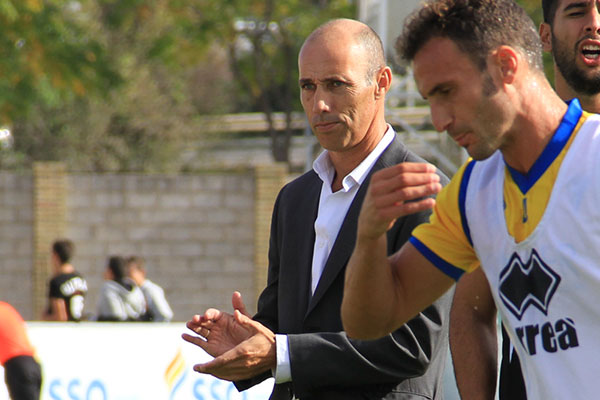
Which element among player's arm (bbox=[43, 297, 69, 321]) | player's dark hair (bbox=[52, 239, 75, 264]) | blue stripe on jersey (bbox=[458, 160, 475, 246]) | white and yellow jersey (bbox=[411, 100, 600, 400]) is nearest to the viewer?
white and yellow jersey (bbox=[411, 100, 600, 400])

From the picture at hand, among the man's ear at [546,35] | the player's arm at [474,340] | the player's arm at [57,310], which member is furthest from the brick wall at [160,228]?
the player's arm at [474,340]

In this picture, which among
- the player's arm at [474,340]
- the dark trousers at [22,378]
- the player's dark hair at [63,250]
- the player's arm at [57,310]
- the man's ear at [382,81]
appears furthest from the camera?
the player's dark hair at [63,250]

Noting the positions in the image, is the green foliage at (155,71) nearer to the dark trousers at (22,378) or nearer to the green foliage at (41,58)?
the green foliage at (41,58)

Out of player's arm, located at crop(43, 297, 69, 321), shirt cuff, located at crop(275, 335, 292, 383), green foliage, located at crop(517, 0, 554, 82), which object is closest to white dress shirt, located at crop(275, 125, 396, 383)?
shirt cuff, located at crop(275, 335, 292, 383)

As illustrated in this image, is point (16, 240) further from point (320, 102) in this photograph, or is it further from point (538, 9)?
point (320, 102)

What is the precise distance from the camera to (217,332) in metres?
3.18

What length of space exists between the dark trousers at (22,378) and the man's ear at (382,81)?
6.90ft

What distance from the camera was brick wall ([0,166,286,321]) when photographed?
15.7m

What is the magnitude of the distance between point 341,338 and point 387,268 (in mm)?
678

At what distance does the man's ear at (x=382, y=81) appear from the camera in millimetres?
3340

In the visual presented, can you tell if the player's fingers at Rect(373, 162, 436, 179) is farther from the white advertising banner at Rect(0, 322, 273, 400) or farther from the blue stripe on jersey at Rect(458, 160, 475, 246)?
the white advertising banner at Rect(0, 322, 273, 400)

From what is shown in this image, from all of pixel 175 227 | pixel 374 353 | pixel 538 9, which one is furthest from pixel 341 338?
pixel 538 9

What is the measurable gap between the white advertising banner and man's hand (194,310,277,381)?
136 inches

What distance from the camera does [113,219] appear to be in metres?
15.8
